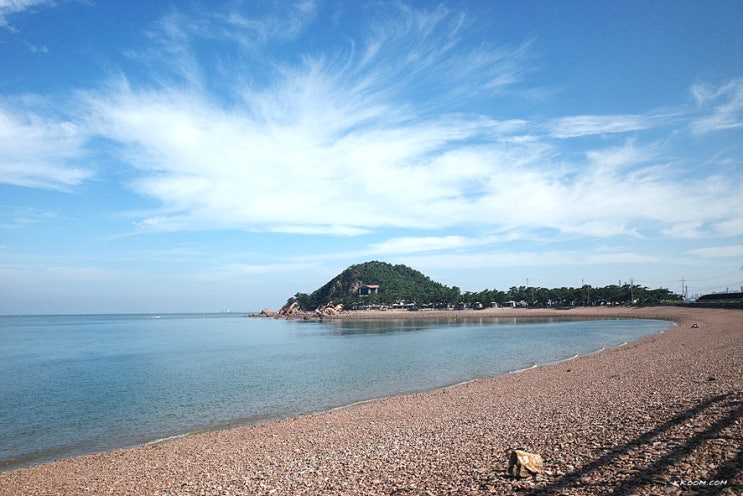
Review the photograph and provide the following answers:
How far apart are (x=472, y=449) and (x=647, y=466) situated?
4.25m

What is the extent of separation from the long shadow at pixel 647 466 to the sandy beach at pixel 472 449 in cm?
3

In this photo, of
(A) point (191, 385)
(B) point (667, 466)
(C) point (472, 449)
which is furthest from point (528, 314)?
(B) point (667, 466)

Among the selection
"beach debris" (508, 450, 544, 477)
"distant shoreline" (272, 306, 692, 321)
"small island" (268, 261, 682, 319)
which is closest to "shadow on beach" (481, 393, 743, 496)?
"beach debris" (508, 450, 544, 477)

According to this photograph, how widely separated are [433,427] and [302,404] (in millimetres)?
10761

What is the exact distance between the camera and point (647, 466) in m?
8.07

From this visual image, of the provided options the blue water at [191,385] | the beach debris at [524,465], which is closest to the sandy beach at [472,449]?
the beach debris at [524,465]

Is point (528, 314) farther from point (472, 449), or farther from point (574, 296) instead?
point (472, 449)

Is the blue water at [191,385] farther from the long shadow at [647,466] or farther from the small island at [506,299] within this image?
the small island at [506,299]

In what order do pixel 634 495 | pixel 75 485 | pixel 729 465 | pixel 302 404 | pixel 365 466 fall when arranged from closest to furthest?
pixel 634 495 < pixel 729 465 < pixel 365 466 < pixel 75 485 < pixel 302 404

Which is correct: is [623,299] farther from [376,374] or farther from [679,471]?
[679,471]

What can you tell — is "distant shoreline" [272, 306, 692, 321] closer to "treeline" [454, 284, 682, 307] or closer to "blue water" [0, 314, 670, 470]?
"treeline" [454, 284, 682, 307]

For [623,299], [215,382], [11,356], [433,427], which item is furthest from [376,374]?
[623,299]

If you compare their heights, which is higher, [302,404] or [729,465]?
[729,465]

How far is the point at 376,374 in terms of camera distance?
33156mm
